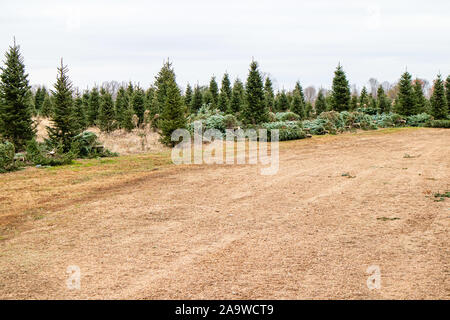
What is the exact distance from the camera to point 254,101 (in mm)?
28484

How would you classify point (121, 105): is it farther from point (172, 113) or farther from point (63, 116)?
point (63, 116)

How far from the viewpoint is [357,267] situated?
5230mm

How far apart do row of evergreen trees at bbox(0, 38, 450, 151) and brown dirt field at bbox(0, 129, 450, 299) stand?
6.18 metres

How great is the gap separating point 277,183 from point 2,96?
52.3 ft

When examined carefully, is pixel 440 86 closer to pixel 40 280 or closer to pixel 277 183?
pixel 277 183

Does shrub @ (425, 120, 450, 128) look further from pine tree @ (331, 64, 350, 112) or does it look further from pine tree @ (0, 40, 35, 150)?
pine tree @ (0, 40, 35, 150)

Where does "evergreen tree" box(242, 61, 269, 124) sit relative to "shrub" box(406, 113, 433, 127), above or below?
above

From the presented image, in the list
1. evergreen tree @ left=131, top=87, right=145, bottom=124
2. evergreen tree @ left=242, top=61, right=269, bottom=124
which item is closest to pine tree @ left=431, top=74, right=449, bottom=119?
evergreen tree @ left=242, top=61, right=269, bottom=124

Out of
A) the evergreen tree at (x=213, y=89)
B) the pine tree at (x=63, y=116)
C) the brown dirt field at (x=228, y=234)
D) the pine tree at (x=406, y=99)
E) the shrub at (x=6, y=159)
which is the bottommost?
the brown dirt field at (x=228, y=234)

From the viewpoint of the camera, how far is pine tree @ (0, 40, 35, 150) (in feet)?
61.9

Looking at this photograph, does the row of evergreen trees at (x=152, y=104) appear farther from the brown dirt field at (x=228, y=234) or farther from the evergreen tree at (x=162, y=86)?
the brown dirt field at (x=228, y=234)

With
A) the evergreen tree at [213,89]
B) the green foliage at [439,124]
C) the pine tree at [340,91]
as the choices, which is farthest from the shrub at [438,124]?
the evergreen tree at [213,89]

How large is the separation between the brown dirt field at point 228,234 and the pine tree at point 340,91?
75.7 feet

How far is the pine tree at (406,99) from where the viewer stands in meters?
36.2
